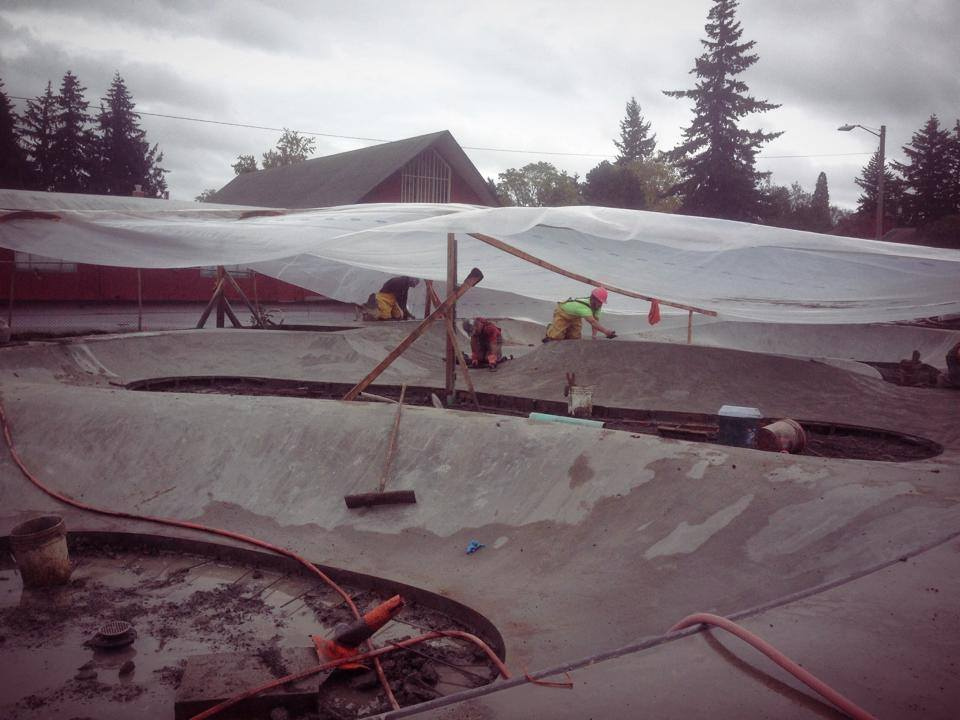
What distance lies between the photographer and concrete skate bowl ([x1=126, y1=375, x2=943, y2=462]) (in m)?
6.44

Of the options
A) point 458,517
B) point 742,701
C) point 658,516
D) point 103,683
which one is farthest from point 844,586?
point 103,683

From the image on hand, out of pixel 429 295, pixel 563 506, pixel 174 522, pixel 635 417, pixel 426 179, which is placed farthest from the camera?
pixel 426 179

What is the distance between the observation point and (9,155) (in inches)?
1138

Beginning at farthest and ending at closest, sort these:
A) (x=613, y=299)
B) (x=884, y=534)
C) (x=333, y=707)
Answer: (x=613, y=299), (x=884, y=534), (x=333, y=707)

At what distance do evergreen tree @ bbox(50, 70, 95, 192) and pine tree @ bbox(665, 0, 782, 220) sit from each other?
28766 mm

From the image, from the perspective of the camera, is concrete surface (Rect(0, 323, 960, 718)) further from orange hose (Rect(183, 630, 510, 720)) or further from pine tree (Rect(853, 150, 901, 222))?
pine tree (Rect(853, 150, 901, 222))

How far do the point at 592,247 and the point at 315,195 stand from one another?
1969 centimetres

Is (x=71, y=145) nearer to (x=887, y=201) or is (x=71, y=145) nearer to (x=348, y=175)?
(x=348, y=175)

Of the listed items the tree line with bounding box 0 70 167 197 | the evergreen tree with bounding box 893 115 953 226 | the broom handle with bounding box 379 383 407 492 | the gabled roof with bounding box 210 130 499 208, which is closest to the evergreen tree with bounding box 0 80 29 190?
the tree line with bounding box 0 70 167 197

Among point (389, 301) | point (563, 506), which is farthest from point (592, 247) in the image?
point (389, 301)

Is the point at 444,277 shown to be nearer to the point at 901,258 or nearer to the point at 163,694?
the point at 901,258

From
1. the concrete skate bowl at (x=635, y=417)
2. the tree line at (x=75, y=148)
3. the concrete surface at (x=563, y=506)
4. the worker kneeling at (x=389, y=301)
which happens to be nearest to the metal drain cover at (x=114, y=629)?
the concrete surface at (x=563, y=506)

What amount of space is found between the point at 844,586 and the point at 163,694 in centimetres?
307

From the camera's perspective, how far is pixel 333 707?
311cm
